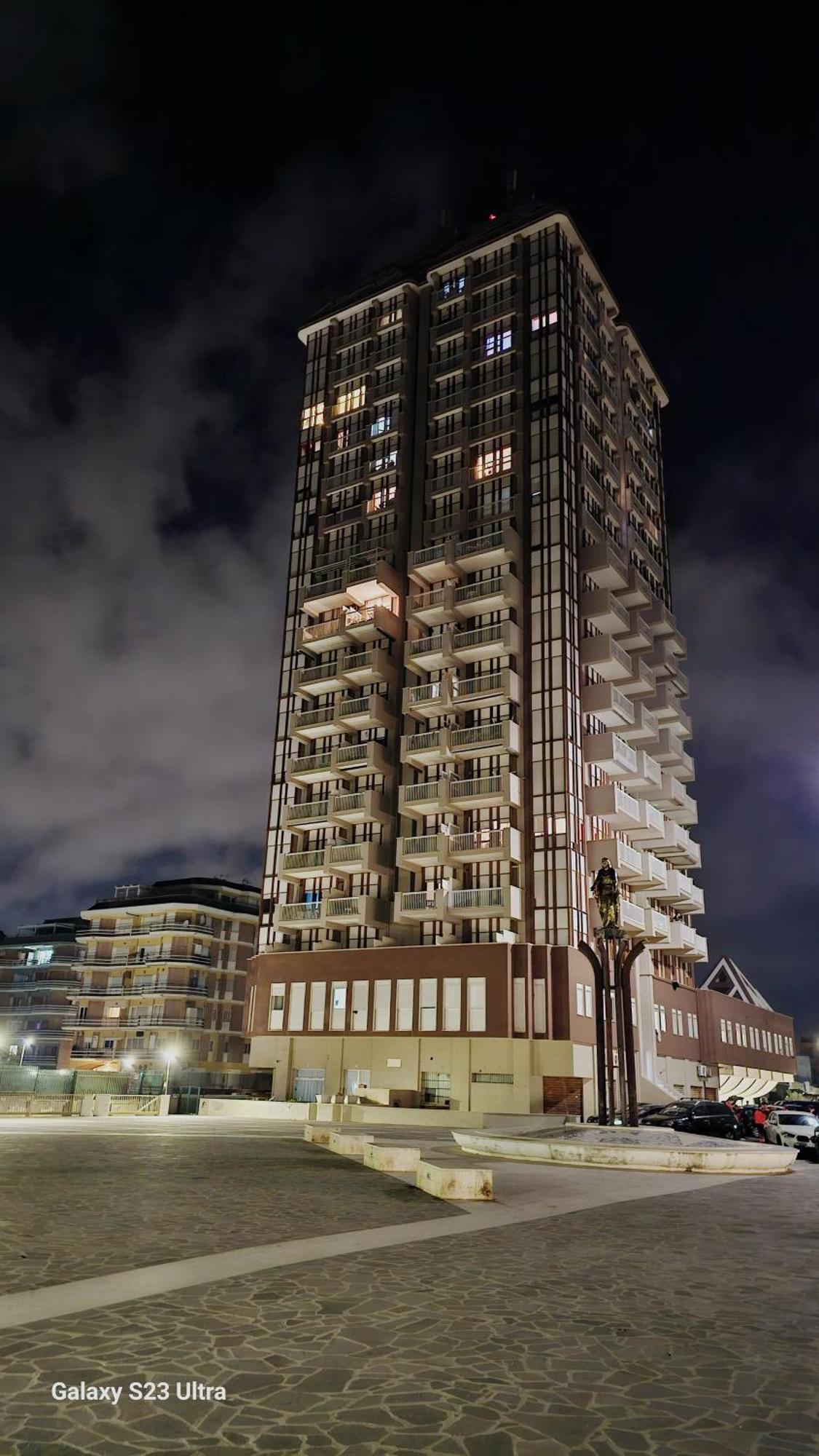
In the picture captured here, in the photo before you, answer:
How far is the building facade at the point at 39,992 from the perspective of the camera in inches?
3573

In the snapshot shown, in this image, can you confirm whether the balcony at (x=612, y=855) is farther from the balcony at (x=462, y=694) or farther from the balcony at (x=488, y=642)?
the balcony at (x=488, y=642)

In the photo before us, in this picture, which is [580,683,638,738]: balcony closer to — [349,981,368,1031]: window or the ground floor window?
[349,981,368,1031]: window

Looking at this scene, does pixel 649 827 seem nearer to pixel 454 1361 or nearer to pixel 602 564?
pixel 602 564

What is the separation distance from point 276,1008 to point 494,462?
1456 inches

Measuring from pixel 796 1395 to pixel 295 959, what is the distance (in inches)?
2165

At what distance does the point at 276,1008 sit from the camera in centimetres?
5953

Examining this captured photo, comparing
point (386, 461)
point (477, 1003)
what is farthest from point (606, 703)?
point (386, 461)

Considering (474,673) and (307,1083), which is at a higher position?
(474,673)

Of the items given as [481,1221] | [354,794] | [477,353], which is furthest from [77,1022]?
[481,1221]

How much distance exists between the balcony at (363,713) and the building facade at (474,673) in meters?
0.18

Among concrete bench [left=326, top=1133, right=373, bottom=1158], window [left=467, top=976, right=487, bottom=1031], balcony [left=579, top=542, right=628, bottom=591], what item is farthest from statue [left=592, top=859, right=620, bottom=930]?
balcony [left=579, top=542, right=628, bottom=591]

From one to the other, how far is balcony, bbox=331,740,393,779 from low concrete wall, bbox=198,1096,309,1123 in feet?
64.8

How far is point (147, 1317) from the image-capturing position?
7.47 meters

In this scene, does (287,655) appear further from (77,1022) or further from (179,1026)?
(77,1022)
